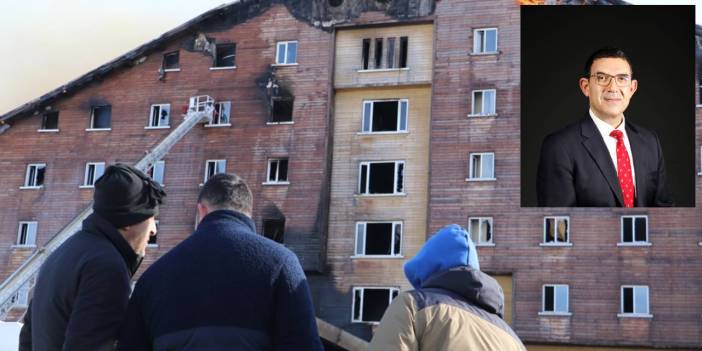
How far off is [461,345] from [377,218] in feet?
99.8

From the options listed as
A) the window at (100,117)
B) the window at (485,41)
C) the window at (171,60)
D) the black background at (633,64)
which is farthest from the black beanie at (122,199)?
the window at (100,117)

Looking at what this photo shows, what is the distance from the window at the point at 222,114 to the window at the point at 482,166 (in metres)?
9.17

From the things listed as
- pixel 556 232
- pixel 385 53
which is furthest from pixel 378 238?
pixel 385 53

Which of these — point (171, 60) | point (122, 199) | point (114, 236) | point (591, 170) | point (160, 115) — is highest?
point (171, 60)

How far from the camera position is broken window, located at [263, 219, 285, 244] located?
115 feet

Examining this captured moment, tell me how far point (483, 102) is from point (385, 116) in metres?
3.58

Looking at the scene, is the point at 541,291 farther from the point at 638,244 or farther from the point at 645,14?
the point at 645,14

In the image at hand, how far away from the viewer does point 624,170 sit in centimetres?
2184

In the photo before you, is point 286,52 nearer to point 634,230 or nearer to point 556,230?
point 556,230

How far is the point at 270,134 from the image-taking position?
35.9 m

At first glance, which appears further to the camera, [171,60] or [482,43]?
[171,60]

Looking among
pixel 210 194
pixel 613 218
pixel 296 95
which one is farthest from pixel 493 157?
pixel 210 194

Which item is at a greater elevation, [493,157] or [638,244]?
[493,157]

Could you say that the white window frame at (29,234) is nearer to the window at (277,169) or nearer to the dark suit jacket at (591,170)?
the window at (277,169)
